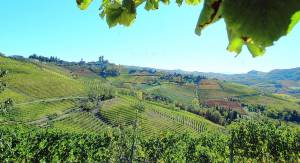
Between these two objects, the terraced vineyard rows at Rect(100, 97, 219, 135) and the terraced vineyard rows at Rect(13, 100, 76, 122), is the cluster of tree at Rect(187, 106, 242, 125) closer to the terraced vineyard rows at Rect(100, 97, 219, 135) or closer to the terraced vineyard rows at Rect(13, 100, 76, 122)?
the terraced vineyard rows at Rect(100, 97, 219, 135)

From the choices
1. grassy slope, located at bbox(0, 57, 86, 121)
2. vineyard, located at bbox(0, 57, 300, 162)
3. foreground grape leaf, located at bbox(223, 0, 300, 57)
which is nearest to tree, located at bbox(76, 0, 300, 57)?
foreground grape leaf, located at bbox(223, 0, 300, 57)

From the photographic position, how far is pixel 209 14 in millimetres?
1014

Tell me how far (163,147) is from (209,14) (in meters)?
49.7

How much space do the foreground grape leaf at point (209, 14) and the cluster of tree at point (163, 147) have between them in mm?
36013

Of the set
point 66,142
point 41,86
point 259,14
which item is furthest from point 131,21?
point 41,86

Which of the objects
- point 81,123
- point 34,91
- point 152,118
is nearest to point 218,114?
point 152,118

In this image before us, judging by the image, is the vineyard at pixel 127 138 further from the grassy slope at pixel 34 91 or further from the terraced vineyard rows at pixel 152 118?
the grassy slope at pixel 34 91

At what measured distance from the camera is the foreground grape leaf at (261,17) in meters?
0.77

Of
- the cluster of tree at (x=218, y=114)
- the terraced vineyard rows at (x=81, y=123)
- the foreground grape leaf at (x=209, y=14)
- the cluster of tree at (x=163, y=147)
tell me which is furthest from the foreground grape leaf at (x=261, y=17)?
the cluster of tree at (x=218, y=114)

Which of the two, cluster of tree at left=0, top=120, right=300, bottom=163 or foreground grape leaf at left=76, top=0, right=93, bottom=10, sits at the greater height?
→ foreground grape leaf at left=76, top=0, right=93, bottom=10

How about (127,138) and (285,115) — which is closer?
(127,138)

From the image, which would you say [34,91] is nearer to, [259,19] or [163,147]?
[163,147]

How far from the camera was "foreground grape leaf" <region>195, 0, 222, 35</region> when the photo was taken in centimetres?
98

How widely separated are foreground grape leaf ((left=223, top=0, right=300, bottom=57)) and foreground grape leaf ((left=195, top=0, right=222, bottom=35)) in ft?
0.47
